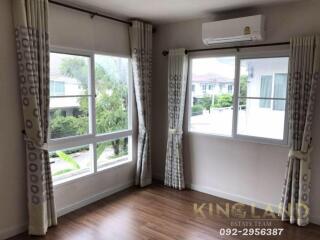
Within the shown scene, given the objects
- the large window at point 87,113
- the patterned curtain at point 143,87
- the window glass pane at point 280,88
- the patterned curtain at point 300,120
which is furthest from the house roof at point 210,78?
the large window at point 87,113

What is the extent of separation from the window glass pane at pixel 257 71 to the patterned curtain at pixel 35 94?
2.31 meters

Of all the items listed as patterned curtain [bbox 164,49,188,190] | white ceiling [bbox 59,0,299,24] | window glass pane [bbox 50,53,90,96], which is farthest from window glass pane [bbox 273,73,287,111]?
window glass pane [bbox 50,53,90,96]

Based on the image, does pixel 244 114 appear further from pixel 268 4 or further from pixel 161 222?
pixel 161 222

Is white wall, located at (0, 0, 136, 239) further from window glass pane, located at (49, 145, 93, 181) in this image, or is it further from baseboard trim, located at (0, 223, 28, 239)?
window glass pane, located at (49, 145, 93, 181)

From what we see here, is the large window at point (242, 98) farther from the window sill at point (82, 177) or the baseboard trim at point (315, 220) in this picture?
the window sill at point (82, 177)

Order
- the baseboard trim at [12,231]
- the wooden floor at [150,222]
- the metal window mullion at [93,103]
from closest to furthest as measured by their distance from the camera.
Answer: the baseboard trim at [12,231] < the wooden floor at [150,222] < the metal window mullion at [93,103]

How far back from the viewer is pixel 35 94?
2561 millimetres

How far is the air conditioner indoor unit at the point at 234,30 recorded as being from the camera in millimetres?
2984

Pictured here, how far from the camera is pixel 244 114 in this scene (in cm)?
344

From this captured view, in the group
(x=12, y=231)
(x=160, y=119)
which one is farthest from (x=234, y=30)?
(x=12, y=231)

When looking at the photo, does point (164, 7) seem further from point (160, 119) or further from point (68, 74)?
point (160, 119)

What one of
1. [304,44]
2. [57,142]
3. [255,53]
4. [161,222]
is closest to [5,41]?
[57,142]

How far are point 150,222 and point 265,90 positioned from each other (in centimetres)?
206

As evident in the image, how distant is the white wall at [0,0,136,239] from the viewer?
2516 millimetres
